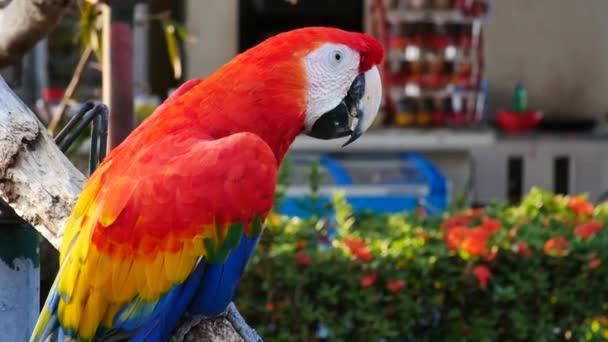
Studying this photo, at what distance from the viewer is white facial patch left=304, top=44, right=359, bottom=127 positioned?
2.05m

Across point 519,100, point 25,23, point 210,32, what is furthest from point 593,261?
point 210,32

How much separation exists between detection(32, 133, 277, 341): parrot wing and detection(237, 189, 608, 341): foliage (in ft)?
6.01

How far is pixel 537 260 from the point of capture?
3.85 metres

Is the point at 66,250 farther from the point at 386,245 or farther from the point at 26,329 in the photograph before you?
the point at 386,245

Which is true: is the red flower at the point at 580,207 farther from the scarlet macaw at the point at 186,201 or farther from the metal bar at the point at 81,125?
the metal bar at the point at 81,125

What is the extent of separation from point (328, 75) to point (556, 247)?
78.8 inches

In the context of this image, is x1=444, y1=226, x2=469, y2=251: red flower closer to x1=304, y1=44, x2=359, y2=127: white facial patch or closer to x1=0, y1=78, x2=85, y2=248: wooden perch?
x1=304, y1=44, x2=359, y2=127: white facial patch

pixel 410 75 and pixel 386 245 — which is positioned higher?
pixel 386 245

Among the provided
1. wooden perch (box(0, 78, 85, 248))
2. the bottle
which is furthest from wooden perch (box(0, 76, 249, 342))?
the bottle

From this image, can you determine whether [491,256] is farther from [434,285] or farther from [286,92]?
[286,92]

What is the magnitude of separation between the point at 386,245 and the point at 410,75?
5.35 metres

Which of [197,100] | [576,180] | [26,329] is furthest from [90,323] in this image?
[576,180]

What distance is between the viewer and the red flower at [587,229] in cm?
394

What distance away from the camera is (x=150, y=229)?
186 cm
